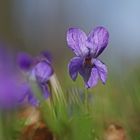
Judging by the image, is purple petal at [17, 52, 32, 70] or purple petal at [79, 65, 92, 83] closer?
purple petal at [79, 65, 92, 83]

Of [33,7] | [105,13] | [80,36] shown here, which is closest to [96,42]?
[80,36]

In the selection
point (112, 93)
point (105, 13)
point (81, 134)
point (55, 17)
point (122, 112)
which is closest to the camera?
point (81, 134)

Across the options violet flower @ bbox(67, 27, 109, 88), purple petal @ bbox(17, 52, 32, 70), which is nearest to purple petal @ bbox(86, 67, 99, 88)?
violet flower @ bbox(67, 27, 109, 88)

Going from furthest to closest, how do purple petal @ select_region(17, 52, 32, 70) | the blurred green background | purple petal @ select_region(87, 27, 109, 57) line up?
the blurred green background
purple petal @ select_region(17, 52, 32, 70)
purple petal @ select_region(87, 27, 109, 57)

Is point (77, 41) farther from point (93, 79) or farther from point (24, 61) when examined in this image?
point (24, 61)

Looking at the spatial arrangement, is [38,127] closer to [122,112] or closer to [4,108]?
[4,108]

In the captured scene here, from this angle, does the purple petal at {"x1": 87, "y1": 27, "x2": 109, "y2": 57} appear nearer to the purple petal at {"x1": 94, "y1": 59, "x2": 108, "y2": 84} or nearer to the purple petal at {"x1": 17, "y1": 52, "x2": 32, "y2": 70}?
the purple petal at {"x1": 94, "y1": 59, "x2": 108, "y2": 84}

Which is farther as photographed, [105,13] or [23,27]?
[23,27]
